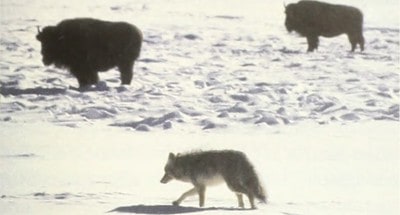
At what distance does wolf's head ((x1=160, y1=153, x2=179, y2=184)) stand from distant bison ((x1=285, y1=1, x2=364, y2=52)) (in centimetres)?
69

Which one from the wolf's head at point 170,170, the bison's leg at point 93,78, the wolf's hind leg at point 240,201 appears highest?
the bison's leg at point 93,78

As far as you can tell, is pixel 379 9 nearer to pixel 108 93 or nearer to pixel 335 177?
pixel 335 177

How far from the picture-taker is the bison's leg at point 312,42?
275 cm

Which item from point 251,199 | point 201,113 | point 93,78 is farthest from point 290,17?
point 251,199

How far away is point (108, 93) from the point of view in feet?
8.48

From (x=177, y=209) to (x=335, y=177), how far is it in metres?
0.49

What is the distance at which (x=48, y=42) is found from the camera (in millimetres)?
2555

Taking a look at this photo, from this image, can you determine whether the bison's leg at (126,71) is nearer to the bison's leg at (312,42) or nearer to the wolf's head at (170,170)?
the wolf's head at (170,170)

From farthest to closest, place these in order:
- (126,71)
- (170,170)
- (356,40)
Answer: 1. (356,40)
2. (126,71)
3. (170,170)

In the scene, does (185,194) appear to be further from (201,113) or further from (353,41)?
(353,41)

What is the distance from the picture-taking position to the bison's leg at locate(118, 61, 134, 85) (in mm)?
2559

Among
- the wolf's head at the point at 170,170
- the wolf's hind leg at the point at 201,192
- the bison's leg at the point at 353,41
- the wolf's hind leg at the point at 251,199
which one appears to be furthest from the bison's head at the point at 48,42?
the bison's leg at the point at 353,41

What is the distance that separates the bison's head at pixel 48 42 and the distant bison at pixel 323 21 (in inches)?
29.4

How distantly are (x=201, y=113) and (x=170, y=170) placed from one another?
0.27 m
